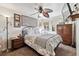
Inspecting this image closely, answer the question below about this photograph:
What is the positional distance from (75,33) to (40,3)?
2.84ft

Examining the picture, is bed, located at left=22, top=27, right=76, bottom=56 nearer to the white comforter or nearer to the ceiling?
the white comforter

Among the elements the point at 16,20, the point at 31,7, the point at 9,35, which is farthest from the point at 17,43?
the point at 31,7

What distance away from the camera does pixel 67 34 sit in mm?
2178

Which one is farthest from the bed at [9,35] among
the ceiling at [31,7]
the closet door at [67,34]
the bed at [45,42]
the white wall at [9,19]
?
the closet door at [67,34]

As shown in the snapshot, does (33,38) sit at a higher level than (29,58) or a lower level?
higher

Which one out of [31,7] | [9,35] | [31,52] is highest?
[31,7]

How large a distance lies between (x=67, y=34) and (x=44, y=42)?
1.54ft

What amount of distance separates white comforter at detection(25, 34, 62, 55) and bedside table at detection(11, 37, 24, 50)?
3.8 inches

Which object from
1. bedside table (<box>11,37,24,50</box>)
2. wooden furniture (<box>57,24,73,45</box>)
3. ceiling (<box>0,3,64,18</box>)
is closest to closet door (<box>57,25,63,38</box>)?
wooden furniture (<box>57,24,73,45</box>)

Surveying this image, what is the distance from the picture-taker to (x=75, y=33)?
2145 mm

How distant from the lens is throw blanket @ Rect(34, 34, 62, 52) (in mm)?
2090

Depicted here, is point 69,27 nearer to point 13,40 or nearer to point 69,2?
point 69,2

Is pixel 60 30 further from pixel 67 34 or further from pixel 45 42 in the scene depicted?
pixel 45 42

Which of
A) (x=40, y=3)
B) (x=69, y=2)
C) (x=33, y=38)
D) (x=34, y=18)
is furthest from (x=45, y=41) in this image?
(x=69, y=2)
